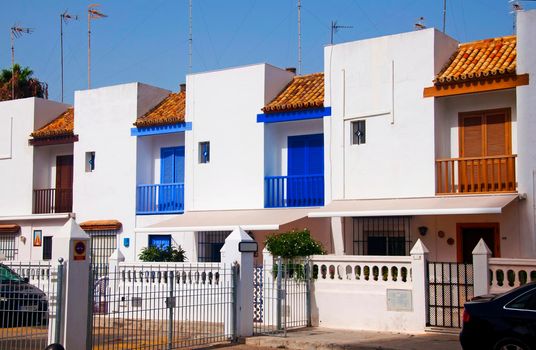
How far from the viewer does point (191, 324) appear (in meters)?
14.7

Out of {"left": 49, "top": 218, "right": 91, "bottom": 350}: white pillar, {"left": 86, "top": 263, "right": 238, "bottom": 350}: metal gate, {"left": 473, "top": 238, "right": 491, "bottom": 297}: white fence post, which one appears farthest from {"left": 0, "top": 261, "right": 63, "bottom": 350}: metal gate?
{"left": 473, "top": 238, "right": 491, "bottom": 297}: white fence post

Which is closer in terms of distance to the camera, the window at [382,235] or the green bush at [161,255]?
the window at [382,235]

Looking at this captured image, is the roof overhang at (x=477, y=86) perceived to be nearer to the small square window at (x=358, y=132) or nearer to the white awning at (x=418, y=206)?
the small square window at (x=358, y=132)

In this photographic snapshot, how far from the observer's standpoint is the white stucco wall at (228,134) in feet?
76.4

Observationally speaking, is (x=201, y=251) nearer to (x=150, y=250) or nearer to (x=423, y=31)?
(x=150, y=250)

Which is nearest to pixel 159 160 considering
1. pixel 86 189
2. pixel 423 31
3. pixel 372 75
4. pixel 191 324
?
pixel 86 189

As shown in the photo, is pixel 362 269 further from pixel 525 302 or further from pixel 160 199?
pixel 160 199

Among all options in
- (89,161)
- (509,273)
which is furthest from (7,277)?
(89,161)

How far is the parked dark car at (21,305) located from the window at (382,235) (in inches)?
430

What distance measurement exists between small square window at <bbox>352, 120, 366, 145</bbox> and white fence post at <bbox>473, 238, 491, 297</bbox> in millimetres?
7047

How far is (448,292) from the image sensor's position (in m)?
15.3

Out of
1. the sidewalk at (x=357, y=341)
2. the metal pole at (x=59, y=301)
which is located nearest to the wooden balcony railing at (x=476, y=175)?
the sidewalk at (x=357, y=341)

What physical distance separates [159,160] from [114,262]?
249 inches

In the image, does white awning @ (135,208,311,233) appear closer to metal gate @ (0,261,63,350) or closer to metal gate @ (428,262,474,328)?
metal gate @ (428,262,474,328)
